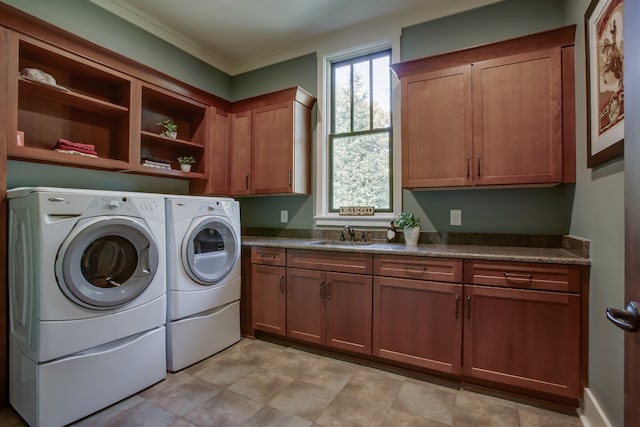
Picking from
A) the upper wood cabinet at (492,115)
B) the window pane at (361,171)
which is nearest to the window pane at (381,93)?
the window pane at (361,171)

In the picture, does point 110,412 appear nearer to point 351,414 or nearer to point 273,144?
point 351,414

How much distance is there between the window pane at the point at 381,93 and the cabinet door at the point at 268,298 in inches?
66.1

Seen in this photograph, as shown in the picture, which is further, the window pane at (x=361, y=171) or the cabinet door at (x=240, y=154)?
the cabinet door at (x=240, y=154)

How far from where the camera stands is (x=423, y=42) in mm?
2719

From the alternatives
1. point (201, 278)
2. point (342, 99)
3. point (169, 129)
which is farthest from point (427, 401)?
point (169, 129)

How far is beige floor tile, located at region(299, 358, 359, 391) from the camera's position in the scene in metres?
2.09

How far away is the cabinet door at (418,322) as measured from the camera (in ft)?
6.59

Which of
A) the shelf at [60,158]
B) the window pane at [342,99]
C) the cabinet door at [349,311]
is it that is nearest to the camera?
the shelf at [60,158]

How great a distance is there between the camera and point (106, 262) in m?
1.90

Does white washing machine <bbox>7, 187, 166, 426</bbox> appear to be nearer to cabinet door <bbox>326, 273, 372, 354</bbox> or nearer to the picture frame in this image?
cabinet door <bbox>326, 273, 372, 354</bbox>

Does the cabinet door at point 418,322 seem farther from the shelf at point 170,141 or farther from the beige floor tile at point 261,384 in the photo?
the shelf at point 170,141

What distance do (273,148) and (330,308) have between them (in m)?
1.63

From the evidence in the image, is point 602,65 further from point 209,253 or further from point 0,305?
point 0,305

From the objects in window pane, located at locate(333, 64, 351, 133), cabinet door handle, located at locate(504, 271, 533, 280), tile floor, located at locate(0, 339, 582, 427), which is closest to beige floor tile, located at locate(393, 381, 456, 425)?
tile floor, located at locate(0, 339, 582, 427)
